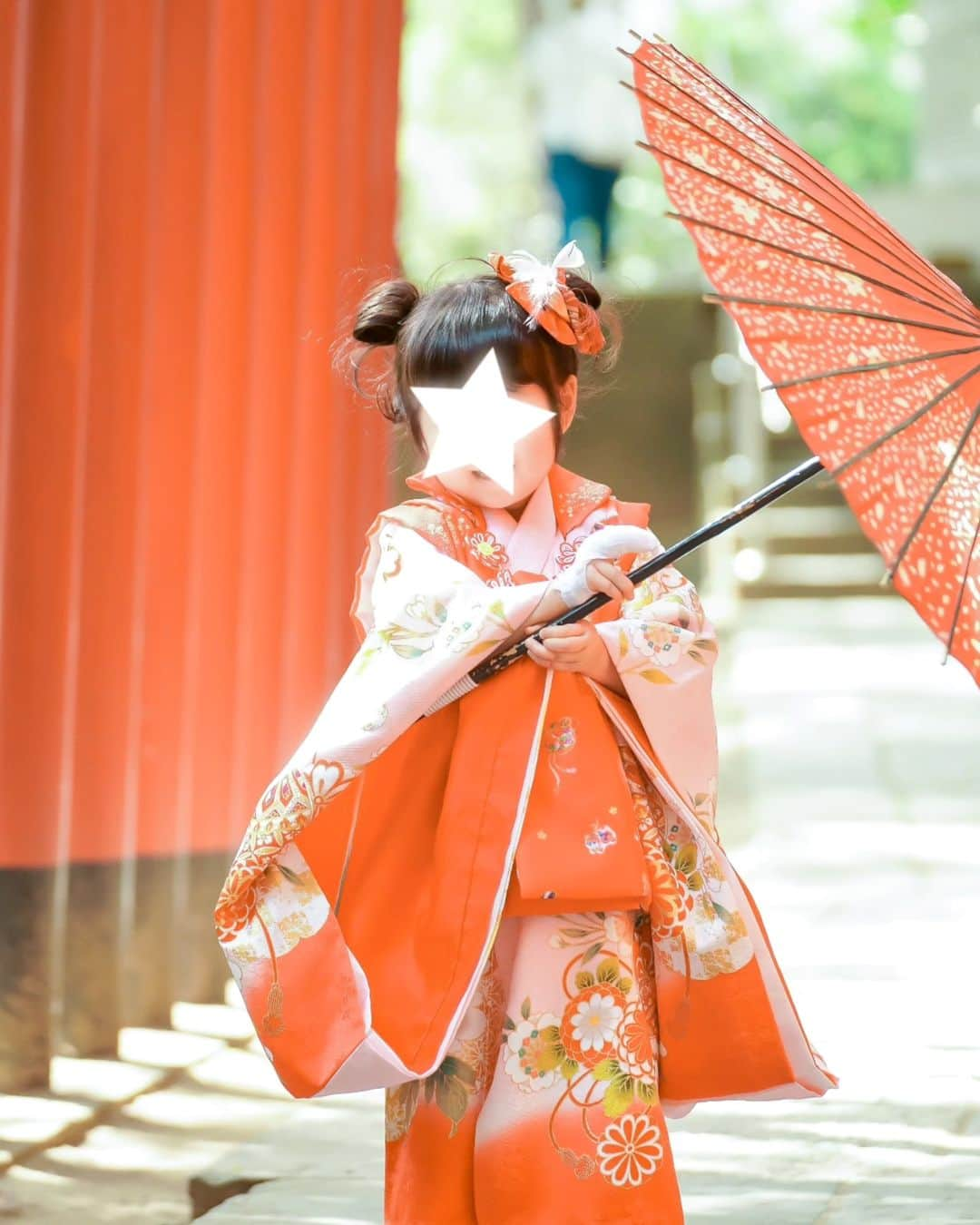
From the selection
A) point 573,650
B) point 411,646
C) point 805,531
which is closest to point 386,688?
point 411,646

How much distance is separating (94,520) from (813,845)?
283 cm

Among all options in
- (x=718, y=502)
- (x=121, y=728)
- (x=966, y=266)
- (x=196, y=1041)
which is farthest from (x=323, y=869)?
(x=966, y=266)

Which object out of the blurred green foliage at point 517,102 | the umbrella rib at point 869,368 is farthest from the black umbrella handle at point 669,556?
the blurred green foliage at point 517,102

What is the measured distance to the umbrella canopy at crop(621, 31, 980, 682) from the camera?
2031mm

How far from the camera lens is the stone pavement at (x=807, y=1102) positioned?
271 centimetres

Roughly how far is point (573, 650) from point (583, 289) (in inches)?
21.1

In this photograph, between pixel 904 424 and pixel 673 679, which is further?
pixel 673 679

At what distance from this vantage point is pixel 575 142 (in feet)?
28.2

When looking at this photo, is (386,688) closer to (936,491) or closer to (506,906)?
(506,906)

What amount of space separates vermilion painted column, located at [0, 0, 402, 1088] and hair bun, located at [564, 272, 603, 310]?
1.14 m

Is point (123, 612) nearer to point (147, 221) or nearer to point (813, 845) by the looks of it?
point (147, 221)

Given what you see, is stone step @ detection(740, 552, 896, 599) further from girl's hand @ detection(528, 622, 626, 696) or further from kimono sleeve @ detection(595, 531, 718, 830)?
girl's hand @ detection(528, 622, 626, 696)

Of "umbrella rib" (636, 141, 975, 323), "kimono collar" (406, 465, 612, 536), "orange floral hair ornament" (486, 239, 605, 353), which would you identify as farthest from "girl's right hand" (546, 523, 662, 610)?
"umbrella rib" (636, 141, 975, 323)

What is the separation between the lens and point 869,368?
211cm
